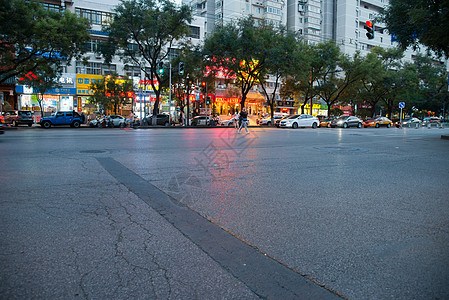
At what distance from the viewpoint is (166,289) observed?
2447 mm

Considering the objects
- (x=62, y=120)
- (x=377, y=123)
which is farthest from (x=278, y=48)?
(x=62, y=120)

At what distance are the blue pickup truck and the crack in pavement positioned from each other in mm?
31375

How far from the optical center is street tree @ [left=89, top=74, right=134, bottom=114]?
46.8 m

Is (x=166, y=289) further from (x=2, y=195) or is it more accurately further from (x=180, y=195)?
(x=2, y=195)

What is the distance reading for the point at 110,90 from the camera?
1849 inches

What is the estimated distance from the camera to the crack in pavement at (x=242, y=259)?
2459 mm

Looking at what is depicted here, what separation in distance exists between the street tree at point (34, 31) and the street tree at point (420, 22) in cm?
Result: 2326

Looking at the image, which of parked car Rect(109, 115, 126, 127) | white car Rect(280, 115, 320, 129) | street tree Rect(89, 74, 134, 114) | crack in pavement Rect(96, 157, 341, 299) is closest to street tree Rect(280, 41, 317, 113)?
white car Rect(280, 115, 320, 129)

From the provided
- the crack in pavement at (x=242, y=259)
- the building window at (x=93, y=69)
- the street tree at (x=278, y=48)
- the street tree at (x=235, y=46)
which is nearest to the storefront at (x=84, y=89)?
the building window at (x=93, y=69)

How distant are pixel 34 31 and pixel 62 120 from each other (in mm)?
10093

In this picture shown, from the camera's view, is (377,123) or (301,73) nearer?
(301,73)

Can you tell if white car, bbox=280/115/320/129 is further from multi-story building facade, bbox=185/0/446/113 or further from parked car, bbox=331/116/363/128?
multi-story building facade, bbox=185/0/446/113

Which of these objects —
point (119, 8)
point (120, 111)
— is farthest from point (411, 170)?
point (120, 111)

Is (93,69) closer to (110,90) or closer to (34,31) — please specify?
(110,90)
